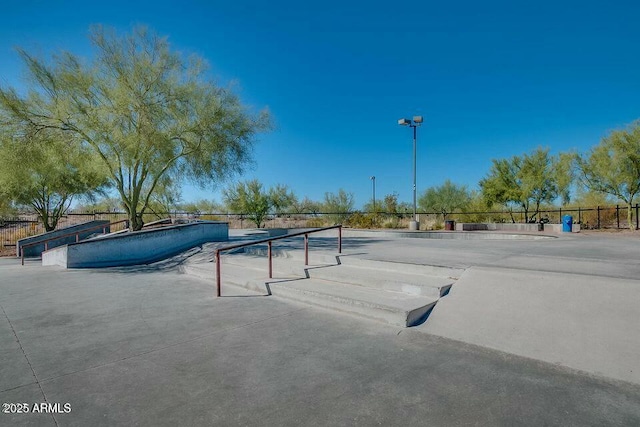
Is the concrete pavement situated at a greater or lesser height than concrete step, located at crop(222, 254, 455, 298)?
lesser

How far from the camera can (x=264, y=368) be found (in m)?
3.54

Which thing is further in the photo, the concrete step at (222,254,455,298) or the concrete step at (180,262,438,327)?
the concrete step at (222,254,455,298)

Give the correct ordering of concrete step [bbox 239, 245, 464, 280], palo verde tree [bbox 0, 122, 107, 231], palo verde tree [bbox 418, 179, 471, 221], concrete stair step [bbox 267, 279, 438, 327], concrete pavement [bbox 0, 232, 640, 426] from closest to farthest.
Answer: concrete pavement [bbox 0, 232, 640, 426] → concrete stair step [bbox 267, 279, 438, 327] → concrete step [bbox 239, 245, 464, 280] → palo verde tree [bbox 0, 122, 107, 231] → palo verde tree [bbox 418, 179, 471, 221]

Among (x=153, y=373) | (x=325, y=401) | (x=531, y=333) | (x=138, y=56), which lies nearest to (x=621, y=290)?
(x=531, y=333)

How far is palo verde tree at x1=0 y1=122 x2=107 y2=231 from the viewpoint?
38.9 ft

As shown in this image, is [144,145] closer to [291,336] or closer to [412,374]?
[291,336]

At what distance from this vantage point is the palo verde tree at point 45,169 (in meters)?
11.9

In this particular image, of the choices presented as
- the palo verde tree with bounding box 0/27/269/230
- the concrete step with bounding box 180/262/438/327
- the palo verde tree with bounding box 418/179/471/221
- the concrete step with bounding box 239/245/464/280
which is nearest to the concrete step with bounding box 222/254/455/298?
the concrete step with bounding box 239/245/464/280

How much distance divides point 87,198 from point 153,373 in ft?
70.3

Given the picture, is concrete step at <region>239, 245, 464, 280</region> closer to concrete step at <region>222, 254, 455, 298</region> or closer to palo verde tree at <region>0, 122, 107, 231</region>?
concrete step at <region>222, 254, 455, 298</region>

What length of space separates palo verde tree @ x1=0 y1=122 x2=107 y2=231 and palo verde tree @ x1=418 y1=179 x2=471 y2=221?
33.1 meters

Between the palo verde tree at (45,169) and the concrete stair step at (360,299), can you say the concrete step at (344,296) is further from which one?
the palo verde tree at (45,169)

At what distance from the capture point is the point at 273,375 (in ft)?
11.1

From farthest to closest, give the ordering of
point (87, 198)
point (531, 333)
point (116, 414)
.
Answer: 1. point (87, 198)
2. point (531, 333)
3. point (116, 414)
